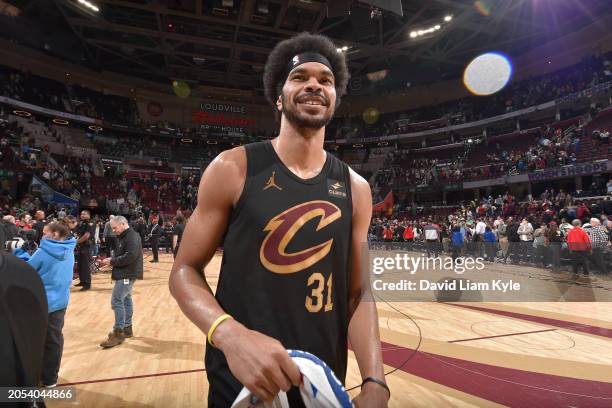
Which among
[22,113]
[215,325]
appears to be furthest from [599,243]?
[22,113]

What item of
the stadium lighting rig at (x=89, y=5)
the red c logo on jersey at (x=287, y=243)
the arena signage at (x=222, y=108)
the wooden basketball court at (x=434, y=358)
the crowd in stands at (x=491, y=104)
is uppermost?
the stadium lighting rig at (x=89, y=5)

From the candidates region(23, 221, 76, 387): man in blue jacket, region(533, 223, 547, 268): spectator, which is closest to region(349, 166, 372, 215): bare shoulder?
region(23, 221, 76, 387): man in blue jacket

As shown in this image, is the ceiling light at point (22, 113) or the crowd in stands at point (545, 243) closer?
the crowd in stands at point (545, 243)

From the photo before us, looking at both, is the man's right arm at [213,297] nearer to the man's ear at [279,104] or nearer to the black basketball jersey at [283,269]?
the black basketball jersey at [283,269]

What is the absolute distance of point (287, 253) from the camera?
126 cm

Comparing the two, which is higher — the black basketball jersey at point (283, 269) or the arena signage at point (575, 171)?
the arena signage at point (575, 171)

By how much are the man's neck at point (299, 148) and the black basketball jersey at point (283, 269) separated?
79mm

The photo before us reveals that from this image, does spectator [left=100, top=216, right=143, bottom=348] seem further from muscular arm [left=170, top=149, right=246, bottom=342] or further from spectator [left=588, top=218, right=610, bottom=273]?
spectator [left=588, top=218, right=610, bottom=273]

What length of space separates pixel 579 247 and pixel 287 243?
11.0 m

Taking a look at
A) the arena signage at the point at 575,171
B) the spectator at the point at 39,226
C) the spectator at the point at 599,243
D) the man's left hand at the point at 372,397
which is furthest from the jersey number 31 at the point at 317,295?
the arena signage at the point at 575,171

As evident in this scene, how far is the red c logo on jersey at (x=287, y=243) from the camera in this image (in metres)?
1.25

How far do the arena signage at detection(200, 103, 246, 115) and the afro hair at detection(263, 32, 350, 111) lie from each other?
118 ft

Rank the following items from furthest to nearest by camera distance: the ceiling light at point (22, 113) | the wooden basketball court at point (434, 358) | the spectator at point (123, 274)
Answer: the ceiling light at point (22, 113)
the spectator at point (123, 274)
the wooden basketball court at point (434, 358)

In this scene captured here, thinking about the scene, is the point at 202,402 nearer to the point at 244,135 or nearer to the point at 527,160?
the point at 527,160
